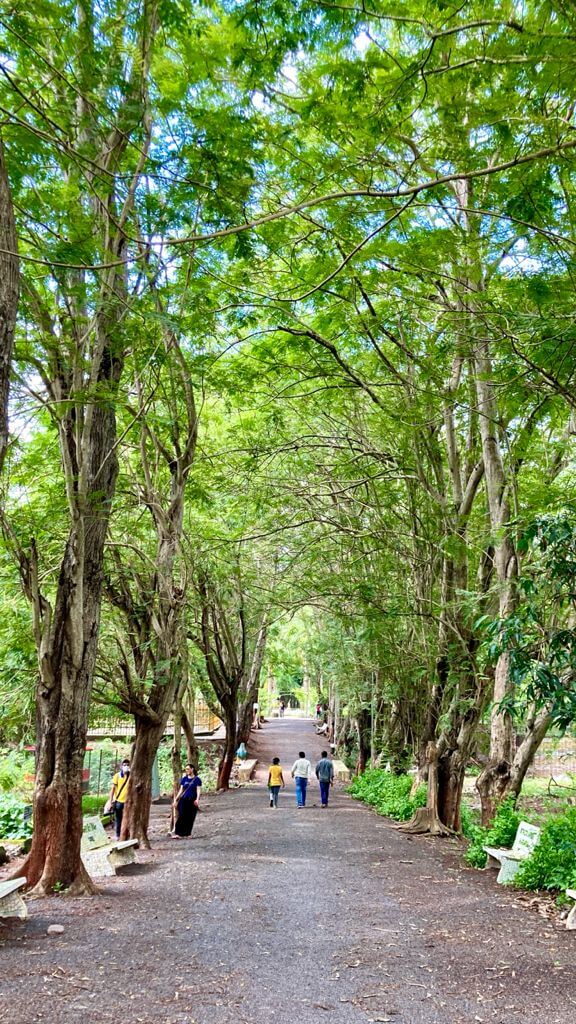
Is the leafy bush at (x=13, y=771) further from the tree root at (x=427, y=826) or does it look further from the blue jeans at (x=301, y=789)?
the tree root at (x=427, y=826)

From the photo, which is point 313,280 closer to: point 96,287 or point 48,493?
point 96,287

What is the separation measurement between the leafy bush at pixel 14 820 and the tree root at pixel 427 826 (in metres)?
8.30

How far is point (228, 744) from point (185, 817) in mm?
8928

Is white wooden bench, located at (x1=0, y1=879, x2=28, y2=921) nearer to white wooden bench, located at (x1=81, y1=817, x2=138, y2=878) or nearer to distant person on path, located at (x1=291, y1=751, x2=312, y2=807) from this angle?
white wooden bench, located at (x1=81, y1=817, x2=138, y2=878)

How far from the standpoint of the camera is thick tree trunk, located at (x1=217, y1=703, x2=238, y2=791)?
71.9 ft

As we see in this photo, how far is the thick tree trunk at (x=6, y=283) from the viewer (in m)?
3.36

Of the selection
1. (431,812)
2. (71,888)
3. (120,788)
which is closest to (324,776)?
(431,812)

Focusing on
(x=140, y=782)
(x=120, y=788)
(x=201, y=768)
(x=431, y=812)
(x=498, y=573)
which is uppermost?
(x=498, y=573)

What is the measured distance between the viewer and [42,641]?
25.8 feet

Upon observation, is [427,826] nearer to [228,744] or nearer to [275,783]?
[275,783]

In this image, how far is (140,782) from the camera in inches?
476

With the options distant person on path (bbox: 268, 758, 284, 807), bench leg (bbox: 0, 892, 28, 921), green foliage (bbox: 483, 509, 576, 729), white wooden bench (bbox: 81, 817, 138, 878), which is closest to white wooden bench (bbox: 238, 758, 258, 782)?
distant person on path (bbox: 268, 758, 284, 807)

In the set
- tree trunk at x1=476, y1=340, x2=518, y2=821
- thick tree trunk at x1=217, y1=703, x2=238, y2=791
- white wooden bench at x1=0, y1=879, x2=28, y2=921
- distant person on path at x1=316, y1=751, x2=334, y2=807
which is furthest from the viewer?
thick tree trunk at x1=217, y1=703, x2=238, y2=791

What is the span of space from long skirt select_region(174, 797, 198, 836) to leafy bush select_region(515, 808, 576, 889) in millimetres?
6866
